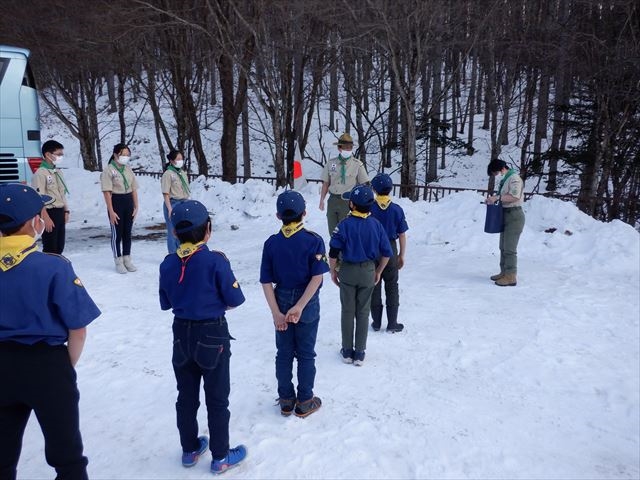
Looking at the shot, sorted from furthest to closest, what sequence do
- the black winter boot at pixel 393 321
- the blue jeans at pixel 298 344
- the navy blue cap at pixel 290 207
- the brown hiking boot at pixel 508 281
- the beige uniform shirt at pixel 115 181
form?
the brown hiking boot at pixel 508 281 < the beige uniform shirt at pixel 115 181 < the black winter boot at pixel 393 321 < the blue jeans at pixel 298 344 < the navy blue cap at pixel 290 207

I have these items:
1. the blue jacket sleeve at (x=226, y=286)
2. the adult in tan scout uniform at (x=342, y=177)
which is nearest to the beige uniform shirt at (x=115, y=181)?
the adult in tan scout uniform at (x=342, y=177)

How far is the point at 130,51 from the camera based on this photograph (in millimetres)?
20781

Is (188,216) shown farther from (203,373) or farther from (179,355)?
(203,373)

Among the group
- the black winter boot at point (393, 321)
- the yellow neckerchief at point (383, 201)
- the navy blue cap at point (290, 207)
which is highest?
the navy blue cap at point (290, 207)

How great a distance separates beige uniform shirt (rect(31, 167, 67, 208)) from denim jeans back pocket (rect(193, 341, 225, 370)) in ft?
16.6

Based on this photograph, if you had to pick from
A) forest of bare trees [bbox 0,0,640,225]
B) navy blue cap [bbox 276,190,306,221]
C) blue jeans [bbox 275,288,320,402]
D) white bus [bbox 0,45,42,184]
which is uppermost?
forest of bare trees [bbox 0,0,640,225]

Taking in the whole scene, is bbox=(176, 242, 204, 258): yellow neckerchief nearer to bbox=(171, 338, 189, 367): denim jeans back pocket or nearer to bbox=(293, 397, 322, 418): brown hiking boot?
bbox=(171, 338, 189, 367): denim jeans back pocket

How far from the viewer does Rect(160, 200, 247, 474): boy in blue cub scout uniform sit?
304 cm

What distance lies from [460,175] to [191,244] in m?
28.7

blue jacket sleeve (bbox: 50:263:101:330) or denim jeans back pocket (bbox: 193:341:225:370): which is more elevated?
blue jacket sleeve (bbox: 50:263:101:330)

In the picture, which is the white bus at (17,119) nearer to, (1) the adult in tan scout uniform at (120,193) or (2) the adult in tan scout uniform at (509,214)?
(1) the adult in tan scout uniform at (120,193)

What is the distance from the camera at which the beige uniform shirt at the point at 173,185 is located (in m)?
7.95

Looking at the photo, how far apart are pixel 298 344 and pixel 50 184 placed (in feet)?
16.2

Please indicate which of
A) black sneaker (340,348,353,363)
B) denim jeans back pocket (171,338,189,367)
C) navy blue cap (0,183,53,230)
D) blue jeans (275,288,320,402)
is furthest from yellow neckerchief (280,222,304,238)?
black sneaker (340,348,353,363)
